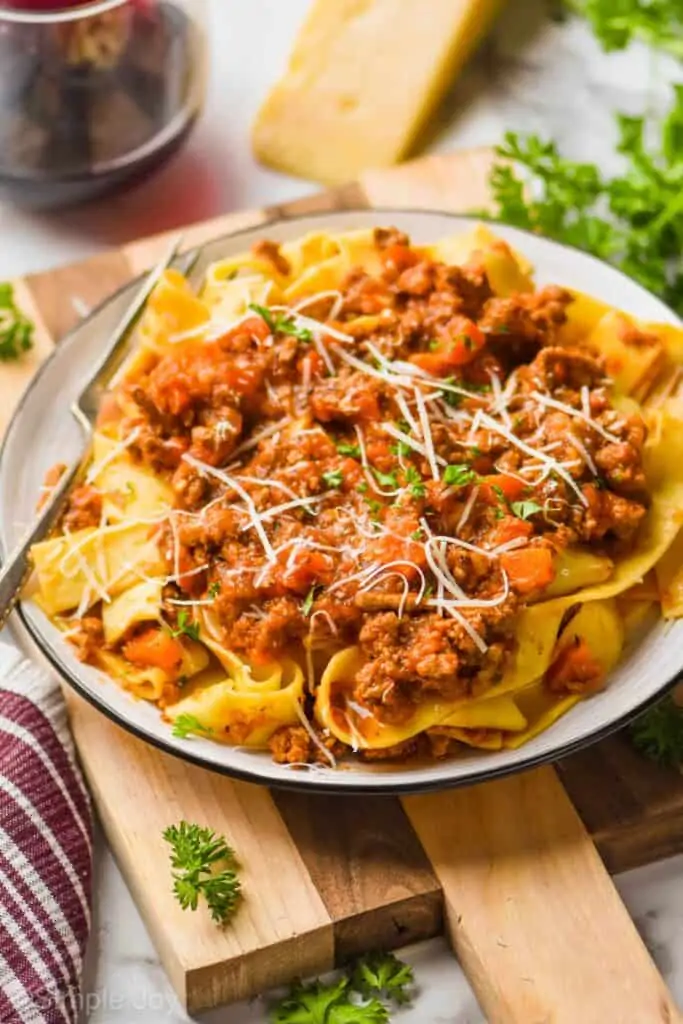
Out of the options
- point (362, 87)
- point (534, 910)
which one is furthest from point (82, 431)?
point (362, 87)

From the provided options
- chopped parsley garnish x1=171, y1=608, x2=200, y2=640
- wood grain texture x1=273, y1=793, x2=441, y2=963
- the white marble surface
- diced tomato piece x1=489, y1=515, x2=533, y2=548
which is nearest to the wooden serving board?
wood grain texture x1=273, y1=793, x2=441, y2=963

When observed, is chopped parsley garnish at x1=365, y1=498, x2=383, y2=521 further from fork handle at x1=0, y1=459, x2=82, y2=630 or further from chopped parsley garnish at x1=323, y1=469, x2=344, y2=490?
fork handle at x1=0, y1=459, x2=82, y2=630

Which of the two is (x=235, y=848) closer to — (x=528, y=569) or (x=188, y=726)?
(x=188, y=726)

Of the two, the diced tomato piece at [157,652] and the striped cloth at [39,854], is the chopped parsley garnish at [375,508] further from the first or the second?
the striped cloth at [39,854]

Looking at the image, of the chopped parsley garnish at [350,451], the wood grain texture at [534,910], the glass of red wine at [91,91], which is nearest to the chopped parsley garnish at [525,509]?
the chopped parsley garnish at [350,451]

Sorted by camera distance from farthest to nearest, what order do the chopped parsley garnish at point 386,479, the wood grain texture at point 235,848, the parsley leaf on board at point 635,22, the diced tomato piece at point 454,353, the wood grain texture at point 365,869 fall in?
the parsley leaf on board at point 635,22, the diced tomato piece at point 454,353, the chopped parsley garnish at point 386,479, the wood grain texture at point 365,869, the wood grain texture at point 235,848

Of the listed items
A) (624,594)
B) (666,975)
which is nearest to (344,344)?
(624,594)
